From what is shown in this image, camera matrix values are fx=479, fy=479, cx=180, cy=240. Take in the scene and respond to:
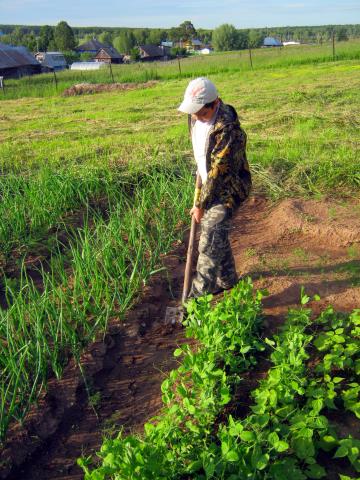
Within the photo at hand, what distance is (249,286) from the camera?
258cm

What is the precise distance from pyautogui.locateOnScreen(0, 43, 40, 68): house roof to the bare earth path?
31.5 m

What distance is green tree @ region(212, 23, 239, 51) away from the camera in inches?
2579

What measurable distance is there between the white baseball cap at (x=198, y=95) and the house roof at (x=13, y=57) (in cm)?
3217

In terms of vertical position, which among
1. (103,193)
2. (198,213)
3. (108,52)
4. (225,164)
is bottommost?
(103,193)

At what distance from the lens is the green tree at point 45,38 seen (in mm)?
63938

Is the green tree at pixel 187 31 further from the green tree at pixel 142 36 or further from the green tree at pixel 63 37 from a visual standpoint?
the green tree at pixel 63 37

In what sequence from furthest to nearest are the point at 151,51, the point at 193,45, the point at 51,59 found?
the point at 193,45, the point at 151,51, the point at 51,59

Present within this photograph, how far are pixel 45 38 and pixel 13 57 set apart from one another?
35298mm

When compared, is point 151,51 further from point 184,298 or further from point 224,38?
point 184,298

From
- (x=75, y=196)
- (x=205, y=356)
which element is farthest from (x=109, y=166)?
(x=205, y=356)

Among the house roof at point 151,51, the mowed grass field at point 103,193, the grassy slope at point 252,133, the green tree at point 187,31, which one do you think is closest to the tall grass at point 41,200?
the mowed grass field at point 103,193

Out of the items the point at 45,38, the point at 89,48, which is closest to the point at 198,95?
the point at 89,48

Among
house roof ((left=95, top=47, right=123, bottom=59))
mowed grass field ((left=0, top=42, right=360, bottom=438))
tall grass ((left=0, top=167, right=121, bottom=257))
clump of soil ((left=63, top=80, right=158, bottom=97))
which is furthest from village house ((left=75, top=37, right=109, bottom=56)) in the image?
tall grass ((left=0, top=167, right=121, bottom=257))

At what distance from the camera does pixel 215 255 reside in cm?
306
